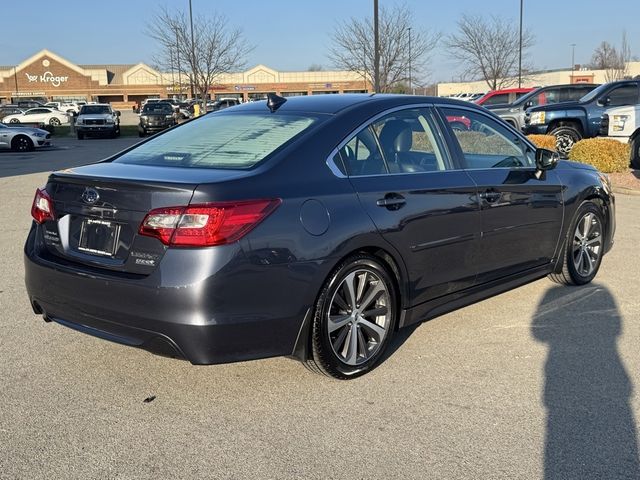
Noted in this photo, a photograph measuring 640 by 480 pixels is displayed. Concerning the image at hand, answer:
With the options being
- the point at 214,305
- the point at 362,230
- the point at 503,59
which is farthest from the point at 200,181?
the point at 503,59

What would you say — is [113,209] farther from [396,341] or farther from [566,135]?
[566,135]

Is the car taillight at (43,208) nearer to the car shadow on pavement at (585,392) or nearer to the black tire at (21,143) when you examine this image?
the car shadow on pavement at (585,392)

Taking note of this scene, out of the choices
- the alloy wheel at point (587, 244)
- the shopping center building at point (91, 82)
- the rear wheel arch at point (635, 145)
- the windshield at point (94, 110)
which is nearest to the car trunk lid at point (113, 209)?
the alloy wheel at point (587, 244)

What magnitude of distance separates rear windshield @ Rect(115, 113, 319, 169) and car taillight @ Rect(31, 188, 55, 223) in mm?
508

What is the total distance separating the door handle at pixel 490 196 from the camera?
4533 mm

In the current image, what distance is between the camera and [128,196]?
333 centimetres

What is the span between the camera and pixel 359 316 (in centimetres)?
386

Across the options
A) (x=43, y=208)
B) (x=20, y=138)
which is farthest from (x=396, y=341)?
(x=20, y=138)

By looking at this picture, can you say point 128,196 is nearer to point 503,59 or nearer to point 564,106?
point 564,106

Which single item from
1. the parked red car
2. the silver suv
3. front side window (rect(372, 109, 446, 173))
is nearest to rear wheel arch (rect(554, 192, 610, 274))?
front side window (rect(372, 109, 446, 173))

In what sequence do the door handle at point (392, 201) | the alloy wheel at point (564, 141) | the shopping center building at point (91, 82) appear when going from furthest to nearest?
the shopping center building at point (91, 82) < the alloy wheel at point (564, 141) < the door handle at point (392, 201)

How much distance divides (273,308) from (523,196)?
2421 millimetres

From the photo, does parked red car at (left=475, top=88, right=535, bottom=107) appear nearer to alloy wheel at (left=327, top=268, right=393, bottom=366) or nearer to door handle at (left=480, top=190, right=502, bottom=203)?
door handle at (left=480, top=190, right=502, bottom=203)

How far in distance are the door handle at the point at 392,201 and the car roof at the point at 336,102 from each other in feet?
2.12
